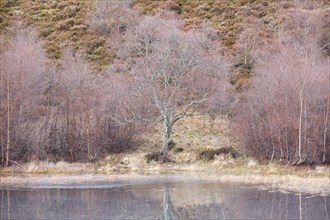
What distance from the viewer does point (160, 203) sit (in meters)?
18.7

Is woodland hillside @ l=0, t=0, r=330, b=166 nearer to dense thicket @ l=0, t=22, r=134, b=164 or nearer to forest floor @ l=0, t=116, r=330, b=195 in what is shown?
dense thicket @ l=0, t=22, r=134, b=164

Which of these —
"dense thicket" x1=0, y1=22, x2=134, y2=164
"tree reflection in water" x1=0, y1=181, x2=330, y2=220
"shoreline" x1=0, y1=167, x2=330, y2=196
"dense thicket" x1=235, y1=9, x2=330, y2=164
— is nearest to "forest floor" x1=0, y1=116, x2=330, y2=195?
"shoreline" x1=0, y1=167, x2=330, y2=196

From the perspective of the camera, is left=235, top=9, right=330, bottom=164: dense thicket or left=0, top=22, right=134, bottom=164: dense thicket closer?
left=235, top=9, right=330, bottom=164: dense thicket

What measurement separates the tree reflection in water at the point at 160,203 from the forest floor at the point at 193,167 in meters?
2.72

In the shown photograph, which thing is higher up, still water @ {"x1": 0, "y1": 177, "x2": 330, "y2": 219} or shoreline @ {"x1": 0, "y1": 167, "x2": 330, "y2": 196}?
still water @ {"x1": 0, "y1": 177, "x2": 330, "y2": 219}

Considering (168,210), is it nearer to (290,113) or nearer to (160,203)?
(160,203)

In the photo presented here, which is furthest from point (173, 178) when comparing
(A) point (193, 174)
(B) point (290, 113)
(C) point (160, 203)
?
(B) point (290, 113)

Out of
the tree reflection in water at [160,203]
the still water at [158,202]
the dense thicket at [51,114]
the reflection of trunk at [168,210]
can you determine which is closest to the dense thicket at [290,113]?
the still water at [158,202]

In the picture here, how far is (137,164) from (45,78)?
924 centimetres

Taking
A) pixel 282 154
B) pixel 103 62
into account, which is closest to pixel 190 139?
pixel 282 154

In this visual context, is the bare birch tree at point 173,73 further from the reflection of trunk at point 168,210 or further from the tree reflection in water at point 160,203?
the reflection of trunk at point 168,210

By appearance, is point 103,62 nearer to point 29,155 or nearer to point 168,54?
point 168,54

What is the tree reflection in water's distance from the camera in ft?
54.2

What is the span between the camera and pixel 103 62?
5234cm
